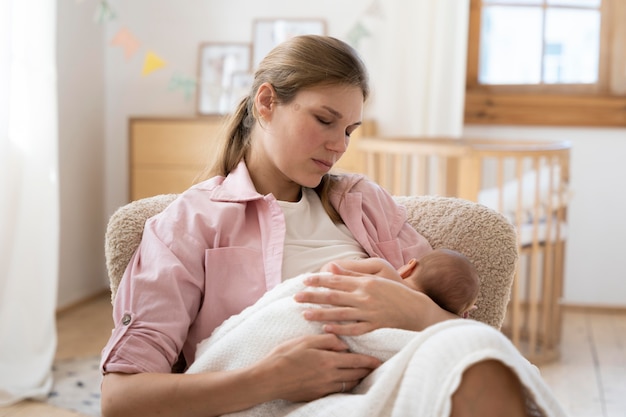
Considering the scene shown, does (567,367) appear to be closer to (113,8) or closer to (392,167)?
(392,167)

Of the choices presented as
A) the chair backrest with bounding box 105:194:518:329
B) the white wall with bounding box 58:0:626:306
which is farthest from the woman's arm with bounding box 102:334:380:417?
the white wall with bounding box 58:0:626:306

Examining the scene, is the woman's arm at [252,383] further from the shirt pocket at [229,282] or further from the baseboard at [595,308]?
the baseboard at [595,308]

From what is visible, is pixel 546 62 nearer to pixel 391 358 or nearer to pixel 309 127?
pixel 309 127

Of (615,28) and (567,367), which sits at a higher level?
(615,28)

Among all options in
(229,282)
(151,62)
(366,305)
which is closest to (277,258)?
(229,282)

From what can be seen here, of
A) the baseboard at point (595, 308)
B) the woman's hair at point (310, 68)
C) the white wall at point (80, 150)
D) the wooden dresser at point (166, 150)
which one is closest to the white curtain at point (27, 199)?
the white wall at point (80, 150)

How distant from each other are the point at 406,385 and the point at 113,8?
3.55 meters

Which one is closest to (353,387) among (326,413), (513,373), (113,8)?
(326,413)

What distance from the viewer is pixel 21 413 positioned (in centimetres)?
274

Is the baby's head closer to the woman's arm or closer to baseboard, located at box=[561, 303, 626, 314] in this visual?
the woman's arm

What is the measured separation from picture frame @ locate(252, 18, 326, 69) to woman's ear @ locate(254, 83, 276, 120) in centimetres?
267

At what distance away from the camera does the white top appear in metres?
1.55

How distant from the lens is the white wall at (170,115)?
418cm

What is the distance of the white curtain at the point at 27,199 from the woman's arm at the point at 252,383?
5.52 ft
